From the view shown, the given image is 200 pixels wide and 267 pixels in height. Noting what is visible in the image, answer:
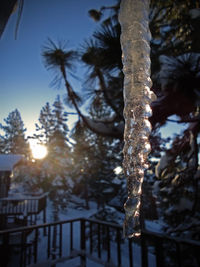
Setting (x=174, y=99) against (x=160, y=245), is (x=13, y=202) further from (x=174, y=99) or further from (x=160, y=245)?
(x=174, y=99)

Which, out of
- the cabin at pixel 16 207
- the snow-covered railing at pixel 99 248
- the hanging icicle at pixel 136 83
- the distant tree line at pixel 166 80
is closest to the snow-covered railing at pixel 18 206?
the cabin at pixel 16 207

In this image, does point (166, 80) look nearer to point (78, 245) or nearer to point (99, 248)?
point (99, 248)

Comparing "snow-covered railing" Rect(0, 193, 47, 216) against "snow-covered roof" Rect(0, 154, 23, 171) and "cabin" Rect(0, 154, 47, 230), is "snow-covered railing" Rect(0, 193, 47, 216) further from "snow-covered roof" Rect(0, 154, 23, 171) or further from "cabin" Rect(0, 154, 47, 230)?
"snow-covered roof" Rect(0, 154, 23, 171)

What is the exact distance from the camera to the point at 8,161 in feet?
35.2

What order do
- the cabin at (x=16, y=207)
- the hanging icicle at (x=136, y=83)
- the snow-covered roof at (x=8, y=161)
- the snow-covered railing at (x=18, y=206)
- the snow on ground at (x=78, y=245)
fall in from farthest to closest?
the snow-covered roof at (x=8, y=161) → the snow-covered railing at (x=18, y=206) → the cabin at (x=16, y=207) → the snow on ground at (x=78, y=245) → the hanging icicle at (x=136, y=83)

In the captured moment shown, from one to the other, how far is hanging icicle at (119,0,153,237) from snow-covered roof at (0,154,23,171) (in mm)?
11396

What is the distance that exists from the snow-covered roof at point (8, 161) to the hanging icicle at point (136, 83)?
11.4m

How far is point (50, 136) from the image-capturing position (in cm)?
1502

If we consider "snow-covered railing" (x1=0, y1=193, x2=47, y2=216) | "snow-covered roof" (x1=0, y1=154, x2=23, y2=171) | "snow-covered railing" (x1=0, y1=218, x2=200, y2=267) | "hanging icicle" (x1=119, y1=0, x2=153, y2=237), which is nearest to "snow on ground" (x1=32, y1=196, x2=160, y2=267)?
"snow-covered railing" (x1=0, y1=218, x2=200, y2=267)

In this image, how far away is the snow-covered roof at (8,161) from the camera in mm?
10203

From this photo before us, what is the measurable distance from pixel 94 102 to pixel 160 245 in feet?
10.5

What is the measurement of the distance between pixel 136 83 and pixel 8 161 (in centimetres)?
1205

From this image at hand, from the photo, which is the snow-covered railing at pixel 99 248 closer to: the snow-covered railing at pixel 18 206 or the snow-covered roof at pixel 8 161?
the snow-covered railing at pixel 18 206

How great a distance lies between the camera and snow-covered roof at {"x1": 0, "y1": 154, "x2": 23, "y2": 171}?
10.2 metres
